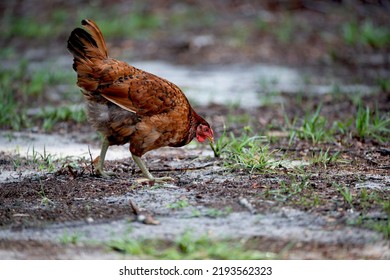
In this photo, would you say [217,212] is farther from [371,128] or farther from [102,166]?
[371,128]

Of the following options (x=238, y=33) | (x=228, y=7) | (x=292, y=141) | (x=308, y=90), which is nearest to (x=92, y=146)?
(x=292, y=141)

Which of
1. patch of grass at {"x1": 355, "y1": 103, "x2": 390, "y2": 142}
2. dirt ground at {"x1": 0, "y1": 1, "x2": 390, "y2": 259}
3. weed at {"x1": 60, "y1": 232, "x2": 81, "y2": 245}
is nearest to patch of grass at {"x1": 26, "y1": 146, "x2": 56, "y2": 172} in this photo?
dirt ground at {"x1": 0, "y1": 1, "x2": 390, "y2": 259}

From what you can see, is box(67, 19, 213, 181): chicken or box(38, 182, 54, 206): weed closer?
box(38, 182, 54, 206): weed

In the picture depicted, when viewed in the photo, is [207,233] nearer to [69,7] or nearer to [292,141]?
[292,141]

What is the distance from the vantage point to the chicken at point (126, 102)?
518 centimetres

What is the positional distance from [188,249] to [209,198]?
0.91 meters

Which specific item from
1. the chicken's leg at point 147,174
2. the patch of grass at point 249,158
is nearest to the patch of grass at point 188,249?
the chicken's leg at point 147,174

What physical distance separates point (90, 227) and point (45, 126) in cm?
313

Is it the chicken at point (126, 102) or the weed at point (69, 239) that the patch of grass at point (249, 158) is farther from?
the weed at point (69, 239)

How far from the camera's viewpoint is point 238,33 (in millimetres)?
12188

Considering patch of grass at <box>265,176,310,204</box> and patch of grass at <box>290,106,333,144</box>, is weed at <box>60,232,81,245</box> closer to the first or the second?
patch of grass at <box>265,176,310,204</box>

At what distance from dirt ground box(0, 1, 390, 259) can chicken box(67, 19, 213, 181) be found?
32 centimetres

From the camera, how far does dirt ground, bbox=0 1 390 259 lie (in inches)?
155

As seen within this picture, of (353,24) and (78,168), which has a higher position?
(353,24)
